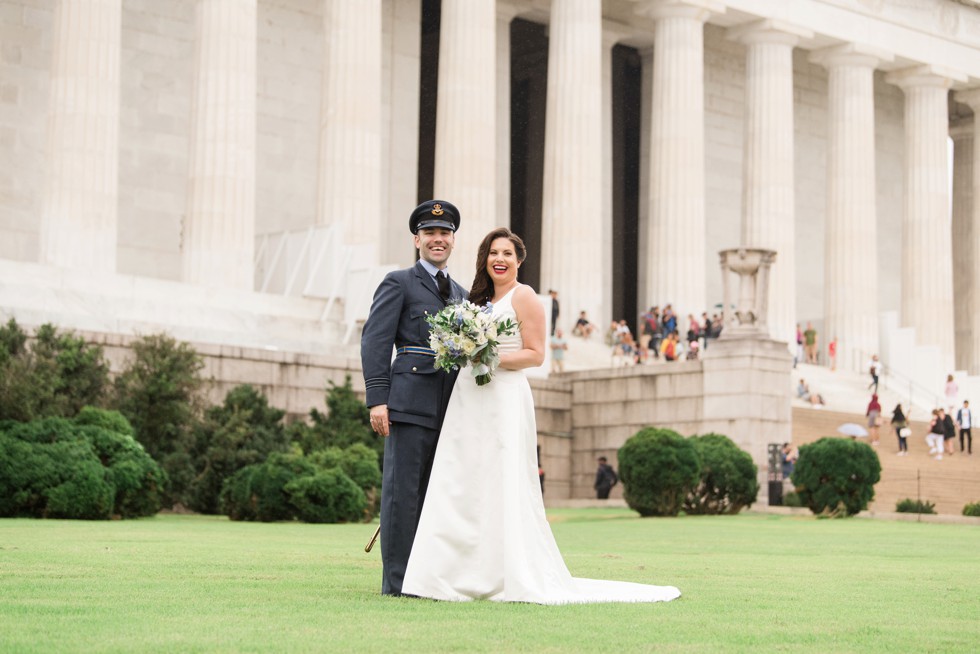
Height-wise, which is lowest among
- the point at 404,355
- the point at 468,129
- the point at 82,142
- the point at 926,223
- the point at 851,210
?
the point at 404,355

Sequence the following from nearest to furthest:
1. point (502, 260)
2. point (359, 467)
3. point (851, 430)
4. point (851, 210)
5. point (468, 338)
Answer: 1. point (468, 338)
2. point (502, 260)
3. point (359, 467)
4. point (851, 430)
5. point (851, 210)

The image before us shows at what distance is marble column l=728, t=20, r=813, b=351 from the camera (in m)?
51.2

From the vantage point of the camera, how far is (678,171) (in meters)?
49.2

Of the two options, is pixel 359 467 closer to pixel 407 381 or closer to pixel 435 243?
pixel 435 243

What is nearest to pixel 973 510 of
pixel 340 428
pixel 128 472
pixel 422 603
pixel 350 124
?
pixel 340 428

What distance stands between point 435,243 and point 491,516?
1856 mm

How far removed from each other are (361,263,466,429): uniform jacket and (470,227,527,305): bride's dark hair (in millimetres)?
203

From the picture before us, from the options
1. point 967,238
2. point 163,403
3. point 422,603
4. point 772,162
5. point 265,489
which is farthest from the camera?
point 967,238

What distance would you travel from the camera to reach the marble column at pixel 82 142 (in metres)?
36.7

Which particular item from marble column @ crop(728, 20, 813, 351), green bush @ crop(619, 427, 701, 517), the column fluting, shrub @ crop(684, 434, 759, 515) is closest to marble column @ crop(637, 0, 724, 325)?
the column fluting

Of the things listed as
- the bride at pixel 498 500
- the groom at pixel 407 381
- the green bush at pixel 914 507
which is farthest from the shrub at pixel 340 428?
the bride at pixel 498 500

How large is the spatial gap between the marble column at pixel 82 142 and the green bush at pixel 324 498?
53.6ft

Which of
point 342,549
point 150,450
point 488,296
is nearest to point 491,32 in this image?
point 150,450

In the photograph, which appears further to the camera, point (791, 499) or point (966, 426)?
point (966, 426)
